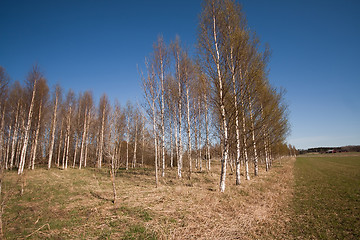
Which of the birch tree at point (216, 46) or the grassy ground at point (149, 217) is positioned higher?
the birch tree at point (216, 46)

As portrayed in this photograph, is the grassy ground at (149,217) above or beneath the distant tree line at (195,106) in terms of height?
beneath

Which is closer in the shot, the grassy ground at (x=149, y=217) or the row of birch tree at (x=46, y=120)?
the grassy ground at (x=149, y=217)

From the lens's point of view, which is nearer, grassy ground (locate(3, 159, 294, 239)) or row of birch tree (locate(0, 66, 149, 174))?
grassy ground (locate(3, 159, 294, 239))

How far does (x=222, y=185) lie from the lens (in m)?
8.41

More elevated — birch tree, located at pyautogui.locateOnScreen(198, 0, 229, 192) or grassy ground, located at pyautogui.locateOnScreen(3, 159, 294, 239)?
birch tree, located at pyautogui.locateOnScreen(198, 0, 229, 192)

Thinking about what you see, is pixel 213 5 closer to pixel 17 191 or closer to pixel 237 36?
pixel 237 36

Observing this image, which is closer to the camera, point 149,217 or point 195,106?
point 149,217

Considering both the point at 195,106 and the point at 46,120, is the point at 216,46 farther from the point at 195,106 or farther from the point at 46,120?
the point at 46,120

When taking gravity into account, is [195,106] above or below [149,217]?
above

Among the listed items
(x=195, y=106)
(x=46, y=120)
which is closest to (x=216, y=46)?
(x=195, y=106)

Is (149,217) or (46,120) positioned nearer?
(149,217)

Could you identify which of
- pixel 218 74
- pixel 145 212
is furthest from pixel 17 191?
pixel 218 74

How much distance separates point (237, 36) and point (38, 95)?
60.8 feet

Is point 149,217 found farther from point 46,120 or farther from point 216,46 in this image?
point 46,120
